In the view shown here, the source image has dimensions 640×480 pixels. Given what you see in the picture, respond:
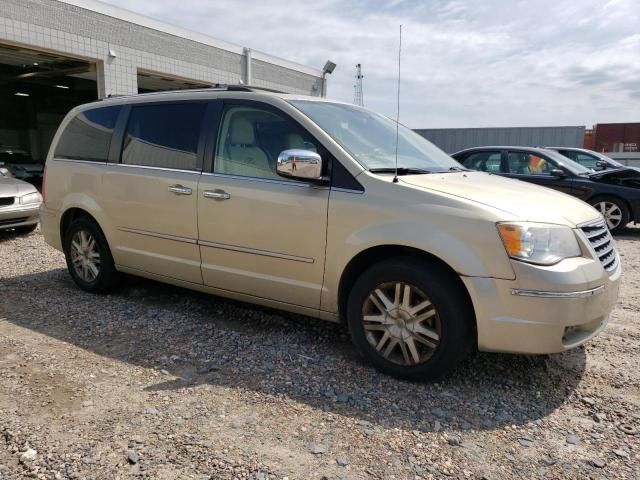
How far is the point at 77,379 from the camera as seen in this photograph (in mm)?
3297

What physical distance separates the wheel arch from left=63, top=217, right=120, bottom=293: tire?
253 centimetres

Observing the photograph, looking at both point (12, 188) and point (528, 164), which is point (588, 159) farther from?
point (12, 188)

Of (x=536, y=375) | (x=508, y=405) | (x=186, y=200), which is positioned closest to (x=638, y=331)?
(x=536, y=375)

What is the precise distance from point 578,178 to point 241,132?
739cm

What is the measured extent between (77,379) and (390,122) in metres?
3.11

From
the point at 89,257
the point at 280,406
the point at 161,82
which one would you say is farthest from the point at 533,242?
the point at 161,82

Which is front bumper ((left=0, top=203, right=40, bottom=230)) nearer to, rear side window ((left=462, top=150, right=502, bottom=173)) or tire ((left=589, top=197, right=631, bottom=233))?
rear side window ((left=462, top=150, right=502, bottom=173))

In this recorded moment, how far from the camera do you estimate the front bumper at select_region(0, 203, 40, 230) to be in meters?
7.84

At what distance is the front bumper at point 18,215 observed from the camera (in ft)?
25.7

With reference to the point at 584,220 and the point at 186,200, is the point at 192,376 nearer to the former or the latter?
the point at 186,200

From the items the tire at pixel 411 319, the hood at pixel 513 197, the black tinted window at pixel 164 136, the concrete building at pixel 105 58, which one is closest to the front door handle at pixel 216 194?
the black tinted window at pixel 164 136

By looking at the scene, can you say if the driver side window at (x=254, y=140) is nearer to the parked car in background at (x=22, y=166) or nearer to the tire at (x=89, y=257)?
the tire at (x=89, y=257)

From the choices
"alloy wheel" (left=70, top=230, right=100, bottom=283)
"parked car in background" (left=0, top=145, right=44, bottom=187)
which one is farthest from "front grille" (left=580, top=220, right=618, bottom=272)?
"parked car in background" (left=0, top=145, right=44, bottom=187)

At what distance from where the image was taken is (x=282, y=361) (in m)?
3.58
